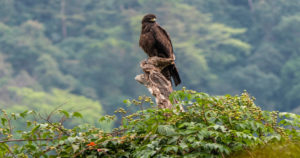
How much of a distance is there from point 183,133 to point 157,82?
5.91ft

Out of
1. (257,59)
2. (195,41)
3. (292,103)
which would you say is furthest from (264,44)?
(292,103)

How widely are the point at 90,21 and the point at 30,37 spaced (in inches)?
256

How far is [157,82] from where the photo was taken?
5105 mm

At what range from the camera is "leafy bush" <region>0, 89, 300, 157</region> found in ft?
10.6

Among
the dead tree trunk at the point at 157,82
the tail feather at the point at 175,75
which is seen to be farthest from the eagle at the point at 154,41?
the dead tree trunk at the point at 157,82

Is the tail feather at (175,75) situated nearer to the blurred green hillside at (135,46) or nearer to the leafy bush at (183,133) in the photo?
the leafy bush at (183,133)

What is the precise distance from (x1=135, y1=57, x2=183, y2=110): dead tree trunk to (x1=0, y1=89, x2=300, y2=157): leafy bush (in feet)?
3.60

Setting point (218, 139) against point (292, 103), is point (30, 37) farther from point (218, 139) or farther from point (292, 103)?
point (218, 139)

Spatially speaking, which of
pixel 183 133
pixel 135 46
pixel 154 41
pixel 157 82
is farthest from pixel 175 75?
pixel 135 46

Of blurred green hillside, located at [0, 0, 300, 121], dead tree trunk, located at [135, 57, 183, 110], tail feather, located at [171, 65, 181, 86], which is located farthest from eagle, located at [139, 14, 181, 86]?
blurred green hillside, located at [0, 0, 300, 121]

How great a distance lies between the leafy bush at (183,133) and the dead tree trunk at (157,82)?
1.10 m

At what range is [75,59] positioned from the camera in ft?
141

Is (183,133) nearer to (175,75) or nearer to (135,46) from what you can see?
(175,75)

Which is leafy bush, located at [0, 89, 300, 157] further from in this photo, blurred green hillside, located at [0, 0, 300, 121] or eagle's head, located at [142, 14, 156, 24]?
blurred green hillside, located at [0, 0, 300, 121]
